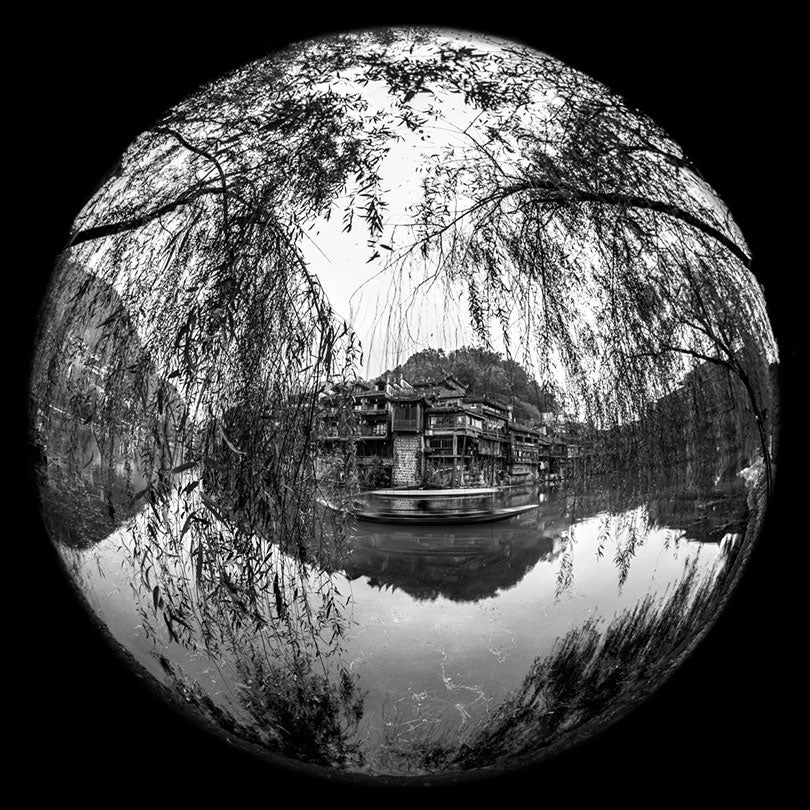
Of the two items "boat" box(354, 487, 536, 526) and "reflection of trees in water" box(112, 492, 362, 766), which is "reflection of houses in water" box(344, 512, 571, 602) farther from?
"reflection of trees in water" box(112, 492, 362, 766)

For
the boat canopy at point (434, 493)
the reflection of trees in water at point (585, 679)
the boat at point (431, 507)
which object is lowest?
the reflection of trees in water at point (585, 679)

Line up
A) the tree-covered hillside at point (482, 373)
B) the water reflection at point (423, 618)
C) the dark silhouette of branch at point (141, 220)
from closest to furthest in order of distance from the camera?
the tree-covered hillside at point (482, 373) → the water reflection at point (423, 618) → the dark silhouette of branch at point (141, 220)

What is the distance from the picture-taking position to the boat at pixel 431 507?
225 centimetres

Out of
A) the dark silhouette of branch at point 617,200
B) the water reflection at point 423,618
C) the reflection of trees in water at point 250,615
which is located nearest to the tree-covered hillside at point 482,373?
the water reflection at point 423,618

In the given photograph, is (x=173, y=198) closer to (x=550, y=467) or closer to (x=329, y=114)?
(x=329, y=114)

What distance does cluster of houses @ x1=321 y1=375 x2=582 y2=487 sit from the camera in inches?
87.5

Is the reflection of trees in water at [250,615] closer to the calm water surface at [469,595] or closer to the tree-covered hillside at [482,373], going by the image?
the calm water surface at [469,595]

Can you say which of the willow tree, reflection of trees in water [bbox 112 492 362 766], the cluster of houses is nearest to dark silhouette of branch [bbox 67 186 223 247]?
the willow tree

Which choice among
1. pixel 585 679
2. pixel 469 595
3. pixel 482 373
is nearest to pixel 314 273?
pixel 482 373

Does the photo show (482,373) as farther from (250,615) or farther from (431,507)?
(250,615)

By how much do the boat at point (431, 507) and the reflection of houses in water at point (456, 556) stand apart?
0.12 feet

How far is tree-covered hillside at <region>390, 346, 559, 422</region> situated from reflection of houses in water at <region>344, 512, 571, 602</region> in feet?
Result: 1.36

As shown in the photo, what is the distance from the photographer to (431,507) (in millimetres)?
2279

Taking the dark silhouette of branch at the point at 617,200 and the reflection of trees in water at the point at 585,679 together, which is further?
the reflection of trees in water at the point at 585,679
